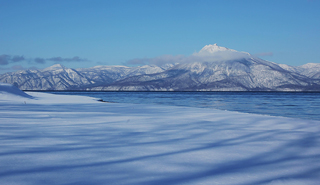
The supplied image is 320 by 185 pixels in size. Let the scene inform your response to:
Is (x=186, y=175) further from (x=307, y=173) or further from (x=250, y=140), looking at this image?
(x=250, y=140)

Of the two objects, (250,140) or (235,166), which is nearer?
(235,166)

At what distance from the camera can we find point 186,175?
13.1ft

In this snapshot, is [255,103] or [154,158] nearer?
[154,158]

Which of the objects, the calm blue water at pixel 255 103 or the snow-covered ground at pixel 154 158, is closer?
the snow-covered ground at pixel 154 158

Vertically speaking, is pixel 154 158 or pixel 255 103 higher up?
pixel 154 158

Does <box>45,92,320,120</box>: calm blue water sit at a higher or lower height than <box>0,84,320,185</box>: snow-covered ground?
lower

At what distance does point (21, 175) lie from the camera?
3801 mm

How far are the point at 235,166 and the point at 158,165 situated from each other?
1.36m

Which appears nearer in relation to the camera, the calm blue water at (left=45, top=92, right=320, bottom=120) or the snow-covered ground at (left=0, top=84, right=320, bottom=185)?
the snow-covered ground at (left=0, top=84, right=320, bottom=185)

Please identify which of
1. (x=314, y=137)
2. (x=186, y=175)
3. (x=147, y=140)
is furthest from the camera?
(x=314, y=137)

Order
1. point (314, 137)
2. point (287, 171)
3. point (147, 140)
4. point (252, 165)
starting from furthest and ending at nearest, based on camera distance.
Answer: point (314, 137) → point (147, 140) → point (252, 165) → point (287, 171)

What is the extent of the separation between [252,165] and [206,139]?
7.80 ft

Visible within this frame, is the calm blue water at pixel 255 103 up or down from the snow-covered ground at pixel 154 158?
down

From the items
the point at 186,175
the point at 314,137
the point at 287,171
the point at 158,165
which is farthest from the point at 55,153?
the point at 314,137
